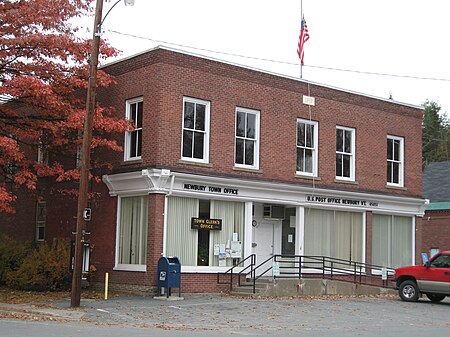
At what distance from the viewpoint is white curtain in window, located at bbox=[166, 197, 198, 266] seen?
2323 cm

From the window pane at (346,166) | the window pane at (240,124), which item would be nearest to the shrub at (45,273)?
the window pane at (240,124)

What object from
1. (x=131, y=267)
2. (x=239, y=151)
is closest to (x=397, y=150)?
(x=239, y=151)

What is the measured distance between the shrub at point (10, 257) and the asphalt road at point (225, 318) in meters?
6.35

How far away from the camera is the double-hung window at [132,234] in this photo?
76.8ft

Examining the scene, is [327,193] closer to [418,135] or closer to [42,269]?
[418,135]

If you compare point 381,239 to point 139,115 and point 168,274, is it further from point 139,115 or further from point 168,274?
point 139,115

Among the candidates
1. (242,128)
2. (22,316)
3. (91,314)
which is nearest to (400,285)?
(242,128)

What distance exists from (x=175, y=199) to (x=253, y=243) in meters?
4.61

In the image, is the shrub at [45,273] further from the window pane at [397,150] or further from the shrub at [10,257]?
the window pane at [397,150]

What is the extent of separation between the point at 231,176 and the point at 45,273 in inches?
294

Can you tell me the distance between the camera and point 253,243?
26547mm

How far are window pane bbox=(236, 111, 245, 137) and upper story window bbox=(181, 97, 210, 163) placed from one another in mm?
1494

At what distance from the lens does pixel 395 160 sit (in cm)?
3133

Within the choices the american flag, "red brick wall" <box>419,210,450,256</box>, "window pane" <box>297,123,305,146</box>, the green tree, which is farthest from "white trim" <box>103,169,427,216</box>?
the green tree
